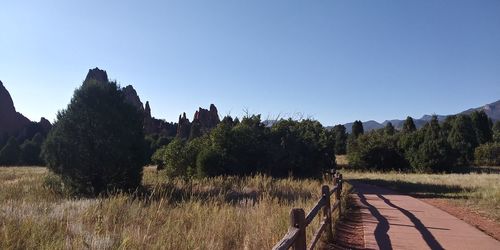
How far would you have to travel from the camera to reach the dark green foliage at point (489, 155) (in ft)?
234

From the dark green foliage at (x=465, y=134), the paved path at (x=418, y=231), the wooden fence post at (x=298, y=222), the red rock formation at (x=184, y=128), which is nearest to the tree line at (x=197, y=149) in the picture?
the paved path at (x=418, y=231)

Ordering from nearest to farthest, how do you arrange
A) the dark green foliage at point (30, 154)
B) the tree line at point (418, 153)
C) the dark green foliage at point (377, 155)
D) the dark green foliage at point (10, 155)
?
the tree line at point (418, 153)
the dark green foliage at point (377, 155)
the dark green foliage at point (10, 155)
the dark green foliage at point (30, 154)

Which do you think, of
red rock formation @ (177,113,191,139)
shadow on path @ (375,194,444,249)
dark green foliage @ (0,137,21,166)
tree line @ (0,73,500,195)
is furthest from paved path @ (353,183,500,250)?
red rock formation @ (177,113,191,139)

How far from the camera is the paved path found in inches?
381

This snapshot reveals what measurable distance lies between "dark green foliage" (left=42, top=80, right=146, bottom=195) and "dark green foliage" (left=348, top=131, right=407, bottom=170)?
148ft

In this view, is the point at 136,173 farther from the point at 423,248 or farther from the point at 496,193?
the point at 496,193

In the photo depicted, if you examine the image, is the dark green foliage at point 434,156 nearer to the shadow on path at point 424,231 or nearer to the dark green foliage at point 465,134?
the dark green foliage at point 465,134

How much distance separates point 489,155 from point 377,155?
2389 cm

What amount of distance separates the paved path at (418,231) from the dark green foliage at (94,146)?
9.42 m

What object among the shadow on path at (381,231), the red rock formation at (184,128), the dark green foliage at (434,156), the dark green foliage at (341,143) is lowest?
the shadow on path at (381,231)

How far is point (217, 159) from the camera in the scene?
27.2 meters

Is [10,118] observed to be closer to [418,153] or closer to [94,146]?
[418,153]

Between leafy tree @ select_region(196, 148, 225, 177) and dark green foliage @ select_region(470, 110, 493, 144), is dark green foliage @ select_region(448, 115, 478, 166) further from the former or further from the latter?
leafy tree @ select_region(196, 148, 225, 177)

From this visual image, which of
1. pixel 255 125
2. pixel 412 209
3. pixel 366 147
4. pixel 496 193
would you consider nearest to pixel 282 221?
pixel 412 209
